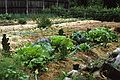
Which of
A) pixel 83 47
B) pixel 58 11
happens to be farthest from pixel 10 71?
pixel 58 11

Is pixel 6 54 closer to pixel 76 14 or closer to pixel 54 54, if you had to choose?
pixel 54 54

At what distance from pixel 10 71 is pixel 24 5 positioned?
20284mm

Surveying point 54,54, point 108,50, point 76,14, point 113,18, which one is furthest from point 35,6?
point 54,54

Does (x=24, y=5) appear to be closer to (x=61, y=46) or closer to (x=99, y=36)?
(x=99, y=36)

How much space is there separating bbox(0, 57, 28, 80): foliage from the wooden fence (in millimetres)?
17606

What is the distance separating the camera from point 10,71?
8898mm

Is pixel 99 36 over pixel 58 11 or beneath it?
over

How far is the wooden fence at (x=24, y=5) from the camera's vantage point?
27.0m

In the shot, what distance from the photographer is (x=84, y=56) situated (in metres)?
12.4

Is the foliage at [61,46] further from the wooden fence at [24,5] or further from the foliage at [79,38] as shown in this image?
the wooden fence at [24,5]

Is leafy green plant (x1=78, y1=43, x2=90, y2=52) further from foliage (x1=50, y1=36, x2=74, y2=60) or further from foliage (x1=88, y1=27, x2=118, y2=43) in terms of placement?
foliage (x1=88, y1=27, x2=118, y2=43)

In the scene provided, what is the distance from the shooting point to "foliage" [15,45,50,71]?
10109 mm

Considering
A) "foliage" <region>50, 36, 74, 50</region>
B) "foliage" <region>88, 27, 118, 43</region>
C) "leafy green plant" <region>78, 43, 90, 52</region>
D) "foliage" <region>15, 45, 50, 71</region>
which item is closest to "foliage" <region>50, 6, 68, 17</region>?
"foliage" <region>88, 27, 118, 43</region>

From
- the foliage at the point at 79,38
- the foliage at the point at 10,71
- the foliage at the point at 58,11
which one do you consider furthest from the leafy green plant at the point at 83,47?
the foliage at the point at 58,11
